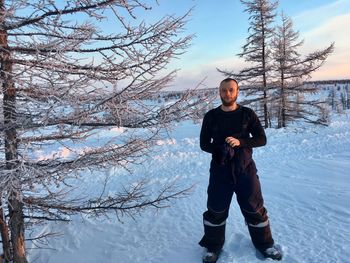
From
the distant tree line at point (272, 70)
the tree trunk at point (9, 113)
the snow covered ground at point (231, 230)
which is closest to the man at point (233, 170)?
the snow covered ground at point (231, 230)

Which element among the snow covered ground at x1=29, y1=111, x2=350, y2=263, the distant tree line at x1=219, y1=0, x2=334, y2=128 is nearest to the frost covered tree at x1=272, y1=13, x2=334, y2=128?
the distant tree line at x1=219, y1=0, x2=334, y2=128

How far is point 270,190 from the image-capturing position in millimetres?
7078

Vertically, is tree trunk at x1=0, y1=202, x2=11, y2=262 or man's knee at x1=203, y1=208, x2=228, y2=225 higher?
man's knee at x1=203, y1=208, x2=228, y2=225

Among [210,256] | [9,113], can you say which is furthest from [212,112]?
[9,113]

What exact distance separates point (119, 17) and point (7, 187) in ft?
6.79

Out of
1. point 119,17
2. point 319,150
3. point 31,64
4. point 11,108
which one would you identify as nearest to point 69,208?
point 11,108

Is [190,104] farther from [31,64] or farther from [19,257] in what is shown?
[19,257]

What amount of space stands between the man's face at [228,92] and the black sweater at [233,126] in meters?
0.15

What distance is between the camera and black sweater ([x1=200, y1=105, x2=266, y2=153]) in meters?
4.19

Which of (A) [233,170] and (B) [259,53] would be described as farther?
(B) [259,53]

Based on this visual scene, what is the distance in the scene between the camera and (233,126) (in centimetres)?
420

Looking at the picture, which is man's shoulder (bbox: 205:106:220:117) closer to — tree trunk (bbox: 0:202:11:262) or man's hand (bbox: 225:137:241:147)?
man's hand (bbox: 225:137:241:147)

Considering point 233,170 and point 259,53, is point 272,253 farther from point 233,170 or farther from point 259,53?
point 259,53

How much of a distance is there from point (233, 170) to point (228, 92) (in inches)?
33.7
